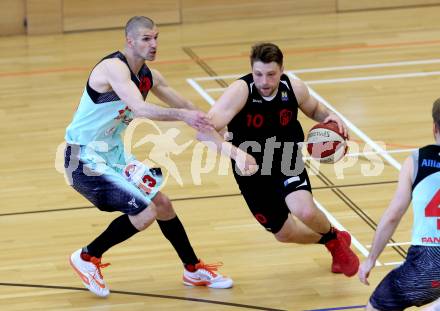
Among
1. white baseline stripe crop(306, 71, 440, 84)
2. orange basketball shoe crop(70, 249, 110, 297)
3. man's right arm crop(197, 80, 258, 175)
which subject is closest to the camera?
man's right arm crop(197, 80, 258, 175)

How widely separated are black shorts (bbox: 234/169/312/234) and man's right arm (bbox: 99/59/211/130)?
61 cm

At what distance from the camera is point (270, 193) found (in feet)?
22.1

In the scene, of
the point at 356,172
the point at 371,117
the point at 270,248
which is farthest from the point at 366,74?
the point at 270,248

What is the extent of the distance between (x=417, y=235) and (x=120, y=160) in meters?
2.34

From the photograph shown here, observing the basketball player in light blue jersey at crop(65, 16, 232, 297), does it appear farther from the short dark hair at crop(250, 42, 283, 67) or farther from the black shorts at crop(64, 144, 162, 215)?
the short dark hair at crop(250, 42, 283, 67)

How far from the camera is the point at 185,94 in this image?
11.7 metres

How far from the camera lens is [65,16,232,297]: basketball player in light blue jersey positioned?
6547 millimetres

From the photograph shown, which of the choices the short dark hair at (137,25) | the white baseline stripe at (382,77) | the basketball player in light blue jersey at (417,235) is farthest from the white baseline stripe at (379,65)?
the basketball player in light blue jersey at (417,235)

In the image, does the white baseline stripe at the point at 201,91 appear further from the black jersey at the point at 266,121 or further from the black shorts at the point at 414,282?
the black shorts at the point at 414,282

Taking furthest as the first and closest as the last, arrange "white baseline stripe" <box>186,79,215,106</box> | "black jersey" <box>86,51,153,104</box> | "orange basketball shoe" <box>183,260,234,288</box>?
"white baseline stripe" <box>186,79,215,106</box>
"orange basketball shoe" <box>183,260,234,288</box>
"black jersey" <box>86,51,153,104</box>

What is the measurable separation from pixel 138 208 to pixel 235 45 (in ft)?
25.3

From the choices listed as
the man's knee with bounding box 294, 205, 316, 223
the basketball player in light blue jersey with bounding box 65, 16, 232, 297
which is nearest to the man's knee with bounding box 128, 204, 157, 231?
the basketball player in light blue jersey with bounding box 65, 16, 232, 297

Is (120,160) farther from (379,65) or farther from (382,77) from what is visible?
(379,65)

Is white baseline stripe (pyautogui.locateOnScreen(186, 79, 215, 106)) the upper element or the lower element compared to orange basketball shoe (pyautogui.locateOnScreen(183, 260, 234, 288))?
lower
